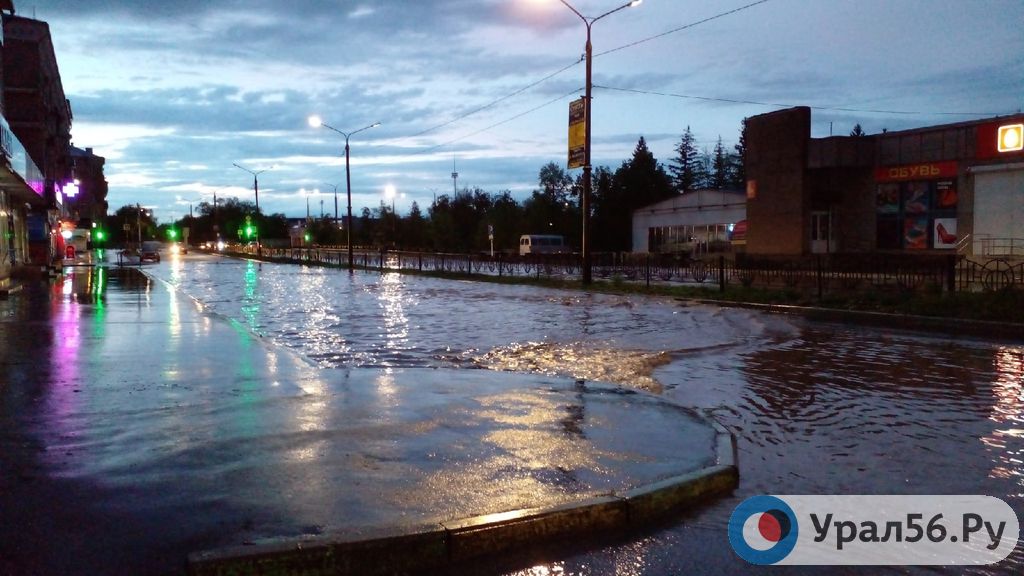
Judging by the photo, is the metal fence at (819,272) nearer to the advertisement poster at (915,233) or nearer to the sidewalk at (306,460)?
the advertisement poster at (915,233)

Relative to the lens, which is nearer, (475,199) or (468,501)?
(468,501)

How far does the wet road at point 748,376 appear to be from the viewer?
19.2ft

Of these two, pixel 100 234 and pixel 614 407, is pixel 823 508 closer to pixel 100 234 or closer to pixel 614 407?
pixel 614 407

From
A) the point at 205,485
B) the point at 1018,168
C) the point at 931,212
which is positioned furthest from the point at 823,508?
the point at 931,212

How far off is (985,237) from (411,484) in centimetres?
3623

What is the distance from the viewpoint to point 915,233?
39281mm

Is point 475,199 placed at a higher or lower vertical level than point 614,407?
higher

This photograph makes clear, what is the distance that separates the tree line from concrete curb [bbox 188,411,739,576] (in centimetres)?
4860

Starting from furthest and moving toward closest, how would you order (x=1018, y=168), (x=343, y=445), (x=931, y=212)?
(x=931, y=212), (x=1018, y=168), (x=343, y=445)

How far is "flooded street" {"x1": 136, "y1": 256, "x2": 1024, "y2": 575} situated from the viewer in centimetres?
615

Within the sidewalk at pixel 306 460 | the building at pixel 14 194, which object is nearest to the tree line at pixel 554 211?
the building at pixel 14 194

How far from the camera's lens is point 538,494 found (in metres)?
5.81

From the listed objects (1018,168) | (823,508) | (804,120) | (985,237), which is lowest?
(823,508)

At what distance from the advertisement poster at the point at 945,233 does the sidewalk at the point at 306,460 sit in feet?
110
